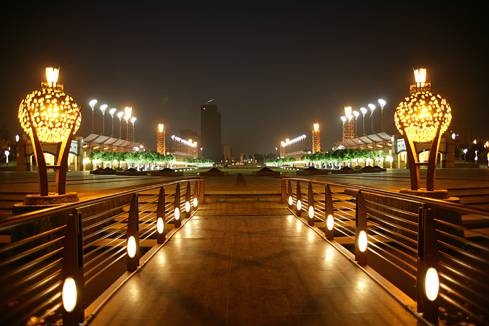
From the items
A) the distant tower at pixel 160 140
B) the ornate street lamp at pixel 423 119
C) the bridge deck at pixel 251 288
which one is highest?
the distant tower at pixel 160 140

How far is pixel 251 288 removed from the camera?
204 inches

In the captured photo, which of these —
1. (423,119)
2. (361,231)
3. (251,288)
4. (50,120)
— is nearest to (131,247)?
(251,288)

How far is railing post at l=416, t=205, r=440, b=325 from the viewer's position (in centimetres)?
400

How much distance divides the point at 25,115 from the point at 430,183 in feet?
36.2

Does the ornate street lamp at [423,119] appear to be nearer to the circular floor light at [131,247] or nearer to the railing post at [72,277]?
the circular floor light at [131,247]

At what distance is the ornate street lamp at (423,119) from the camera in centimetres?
1111

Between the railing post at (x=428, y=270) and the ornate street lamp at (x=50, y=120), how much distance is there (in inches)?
361

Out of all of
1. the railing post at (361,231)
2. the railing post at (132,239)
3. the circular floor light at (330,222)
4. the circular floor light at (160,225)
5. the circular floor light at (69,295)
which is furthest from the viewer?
the circular floor light at (330,222)

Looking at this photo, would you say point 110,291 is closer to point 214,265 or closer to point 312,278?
point 214,265

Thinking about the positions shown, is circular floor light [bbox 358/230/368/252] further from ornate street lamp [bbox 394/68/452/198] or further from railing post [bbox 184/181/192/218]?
railing post [bbox 184/181/192/218]

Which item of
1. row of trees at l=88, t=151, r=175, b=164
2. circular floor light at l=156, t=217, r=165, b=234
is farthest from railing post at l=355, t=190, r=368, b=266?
row of trees at l=88, t=151, r=175, b=164

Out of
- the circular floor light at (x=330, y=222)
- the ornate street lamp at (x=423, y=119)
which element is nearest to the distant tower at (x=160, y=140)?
the ornate street lamp at (x=423, y=119)

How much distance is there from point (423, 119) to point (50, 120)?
9.99m

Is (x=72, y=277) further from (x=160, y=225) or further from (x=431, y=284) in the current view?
(x=160, y=225)
